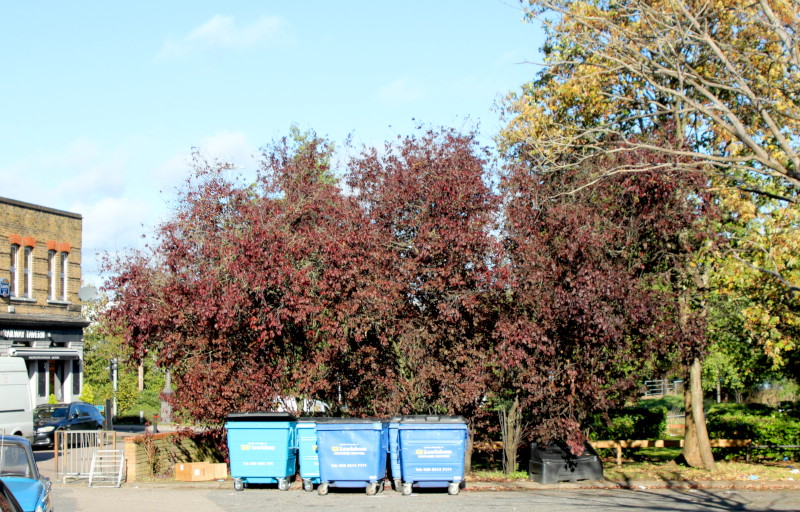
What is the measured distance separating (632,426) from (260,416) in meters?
12.7

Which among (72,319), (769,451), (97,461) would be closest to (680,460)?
(769,451)

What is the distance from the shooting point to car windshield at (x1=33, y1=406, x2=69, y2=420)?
28.1 meters

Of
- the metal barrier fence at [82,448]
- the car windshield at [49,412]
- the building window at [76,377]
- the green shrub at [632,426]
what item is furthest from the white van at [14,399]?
the green shrub at [632,426]

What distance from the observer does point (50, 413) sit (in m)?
28.3

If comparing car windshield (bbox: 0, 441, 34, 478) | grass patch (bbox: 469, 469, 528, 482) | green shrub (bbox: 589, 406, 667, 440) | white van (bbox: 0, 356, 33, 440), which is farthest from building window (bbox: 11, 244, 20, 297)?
car windshield (bbox: 0, 441, 34, 478)

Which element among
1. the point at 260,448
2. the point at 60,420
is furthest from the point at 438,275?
the point at 60,420

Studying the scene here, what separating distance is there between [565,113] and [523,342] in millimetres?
6916

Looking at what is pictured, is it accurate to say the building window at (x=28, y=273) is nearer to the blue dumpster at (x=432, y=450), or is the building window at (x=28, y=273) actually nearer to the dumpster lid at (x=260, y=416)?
the dumpster lid at (x=260, y=416)

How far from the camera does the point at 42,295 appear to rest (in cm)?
A: 3309

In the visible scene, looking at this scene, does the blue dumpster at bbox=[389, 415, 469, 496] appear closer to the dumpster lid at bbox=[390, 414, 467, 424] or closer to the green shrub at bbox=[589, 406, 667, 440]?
the dumpster lid at bbox=[390, 414, 467, 424]

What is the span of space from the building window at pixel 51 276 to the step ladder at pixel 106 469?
18546 millimetres

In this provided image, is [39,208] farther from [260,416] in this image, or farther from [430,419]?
[430,419]

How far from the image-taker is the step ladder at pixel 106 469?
16.5 metres

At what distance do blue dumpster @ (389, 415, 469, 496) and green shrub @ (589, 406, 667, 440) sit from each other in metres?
9.55
